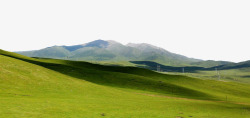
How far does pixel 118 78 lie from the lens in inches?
4247

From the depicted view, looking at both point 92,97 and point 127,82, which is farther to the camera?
point 127,82

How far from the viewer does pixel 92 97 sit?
51.7 meters

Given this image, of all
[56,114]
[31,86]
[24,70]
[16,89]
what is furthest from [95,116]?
[24,70]

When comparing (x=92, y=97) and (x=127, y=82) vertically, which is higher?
(x=92, y=97)

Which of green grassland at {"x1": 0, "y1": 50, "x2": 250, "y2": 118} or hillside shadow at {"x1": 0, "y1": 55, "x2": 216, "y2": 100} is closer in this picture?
green grassland at {"x1": 0, "y1": 50, "x2": 250, "y2": 118}

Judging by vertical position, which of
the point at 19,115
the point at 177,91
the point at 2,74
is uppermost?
the point at 2,74

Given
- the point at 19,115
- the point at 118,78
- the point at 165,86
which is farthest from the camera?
the point at 118,78

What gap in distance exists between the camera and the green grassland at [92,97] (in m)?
29.8

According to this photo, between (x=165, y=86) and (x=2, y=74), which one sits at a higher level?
(x=2, y=74)

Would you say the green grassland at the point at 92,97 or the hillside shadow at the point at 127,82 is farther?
A: the hillside shadow at the point at 127,82

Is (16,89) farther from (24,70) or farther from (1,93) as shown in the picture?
(24,70)

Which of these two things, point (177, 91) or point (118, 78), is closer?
point (177, 91)

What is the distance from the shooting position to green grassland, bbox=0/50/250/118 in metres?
29.8

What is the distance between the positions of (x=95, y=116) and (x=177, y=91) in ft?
244
